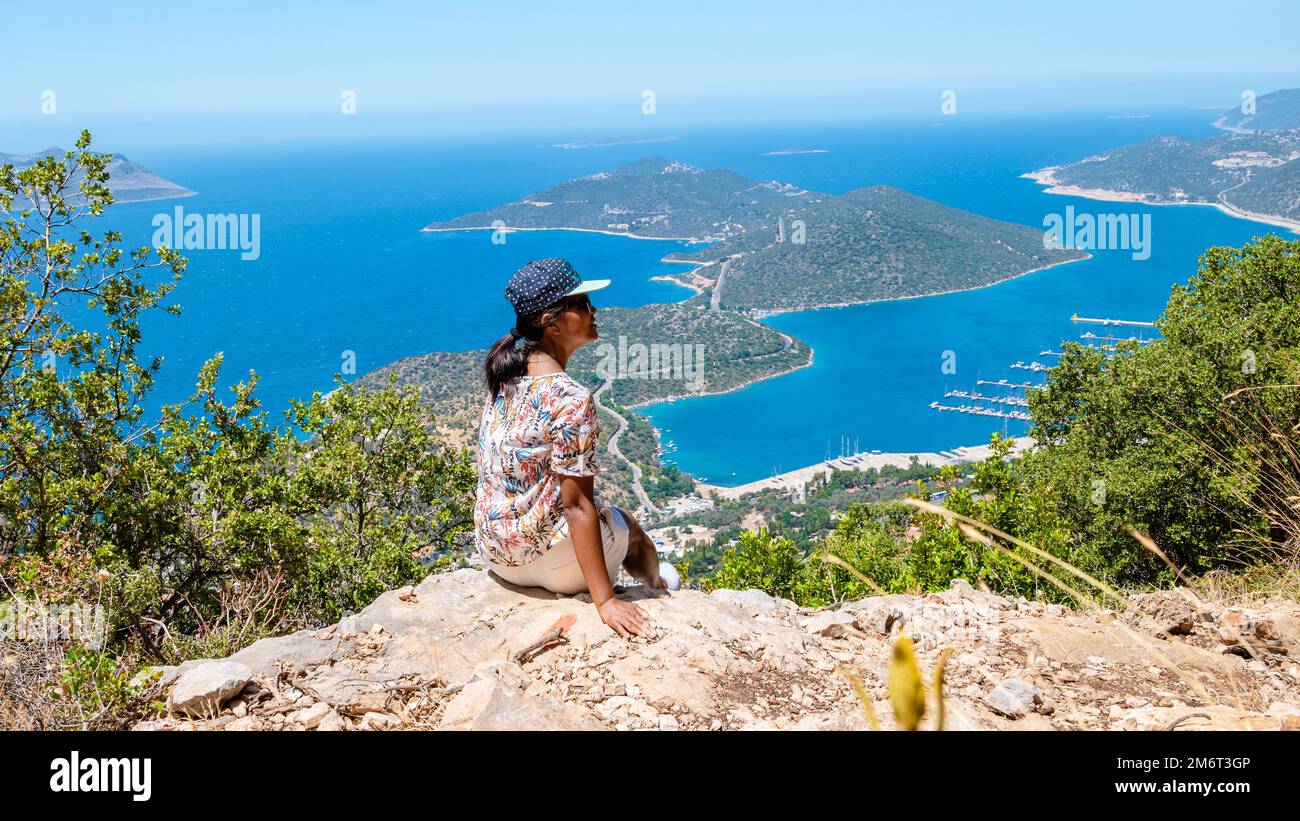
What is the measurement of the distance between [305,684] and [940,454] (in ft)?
187

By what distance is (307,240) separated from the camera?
13000 cm

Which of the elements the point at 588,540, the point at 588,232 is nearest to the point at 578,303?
the point at 588,540

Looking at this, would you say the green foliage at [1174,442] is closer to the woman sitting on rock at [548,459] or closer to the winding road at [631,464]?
the woman sitting on rock at [548,459]

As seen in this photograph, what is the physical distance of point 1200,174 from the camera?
12556 centimetres

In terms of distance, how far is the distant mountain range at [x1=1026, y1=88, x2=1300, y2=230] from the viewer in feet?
353

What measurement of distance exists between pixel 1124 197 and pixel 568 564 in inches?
5961

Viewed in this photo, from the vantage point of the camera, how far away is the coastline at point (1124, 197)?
323ft

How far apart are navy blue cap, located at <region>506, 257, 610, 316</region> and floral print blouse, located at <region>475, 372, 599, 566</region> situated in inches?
9.8

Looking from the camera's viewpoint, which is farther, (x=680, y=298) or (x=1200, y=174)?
(x=1200, y=174)

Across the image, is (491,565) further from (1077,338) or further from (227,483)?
(1077,338)

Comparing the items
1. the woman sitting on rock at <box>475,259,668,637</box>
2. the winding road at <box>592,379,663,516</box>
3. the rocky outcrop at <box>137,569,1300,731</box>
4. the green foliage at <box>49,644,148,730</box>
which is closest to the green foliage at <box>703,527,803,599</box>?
the rocky outcrop at <box>137,569,1300,731</box>

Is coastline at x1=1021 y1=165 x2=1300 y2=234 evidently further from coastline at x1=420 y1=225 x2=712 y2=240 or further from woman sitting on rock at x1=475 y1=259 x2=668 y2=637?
woman sitting on rock at x1=475 y1=259 x2=668 y2=637

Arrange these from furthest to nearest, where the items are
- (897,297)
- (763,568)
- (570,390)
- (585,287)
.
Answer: (897,297)
(763,568)
(585,287)
(570,390)

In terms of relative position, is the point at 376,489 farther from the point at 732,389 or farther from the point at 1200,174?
the point at 1200,174
